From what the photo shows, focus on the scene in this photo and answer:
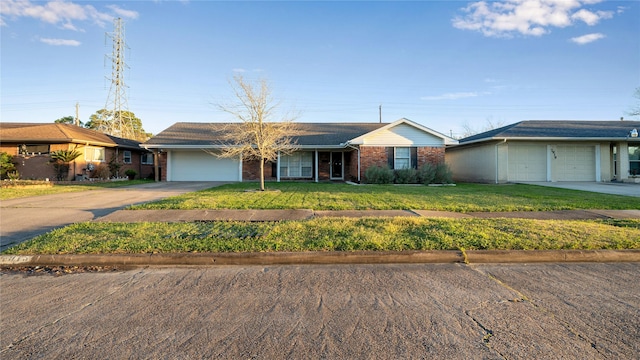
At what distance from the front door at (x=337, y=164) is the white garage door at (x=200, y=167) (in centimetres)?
682

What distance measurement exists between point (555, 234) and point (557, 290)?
8.49 feet

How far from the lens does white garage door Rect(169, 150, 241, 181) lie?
23.9m

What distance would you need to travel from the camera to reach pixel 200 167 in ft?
78.7

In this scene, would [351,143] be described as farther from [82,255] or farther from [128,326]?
[128,326]

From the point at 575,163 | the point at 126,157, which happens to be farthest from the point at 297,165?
the point at 575,163

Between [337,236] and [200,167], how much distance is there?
65.2 ft

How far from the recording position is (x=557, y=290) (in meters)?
4.27

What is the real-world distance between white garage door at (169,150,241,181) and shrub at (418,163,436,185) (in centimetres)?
1256

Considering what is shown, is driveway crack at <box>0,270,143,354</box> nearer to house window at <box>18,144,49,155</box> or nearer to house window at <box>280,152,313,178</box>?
house window at <box>280,152,313,178</box>

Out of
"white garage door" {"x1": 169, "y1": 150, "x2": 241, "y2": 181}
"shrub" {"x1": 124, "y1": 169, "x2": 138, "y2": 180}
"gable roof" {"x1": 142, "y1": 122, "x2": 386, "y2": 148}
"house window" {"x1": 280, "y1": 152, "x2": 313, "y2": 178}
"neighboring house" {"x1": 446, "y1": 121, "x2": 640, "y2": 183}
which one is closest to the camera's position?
"neighboring house" {"x1": 446, "y1": 121, "x2": 640, "y2": 183}

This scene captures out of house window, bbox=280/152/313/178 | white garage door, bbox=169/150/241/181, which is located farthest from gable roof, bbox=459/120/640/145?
white garage door, bbox=169/150/241/181

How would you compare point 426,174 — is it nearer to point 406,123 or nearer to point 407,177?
point 407,177

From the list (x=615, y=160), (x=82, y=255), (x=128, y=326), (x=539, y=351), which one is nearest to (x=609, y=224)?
(x=539, y=351)

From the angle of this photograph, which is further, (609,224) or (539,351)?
(609,224)
